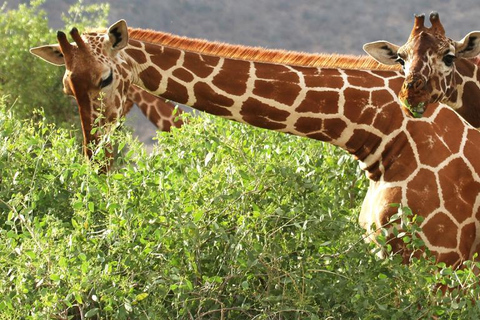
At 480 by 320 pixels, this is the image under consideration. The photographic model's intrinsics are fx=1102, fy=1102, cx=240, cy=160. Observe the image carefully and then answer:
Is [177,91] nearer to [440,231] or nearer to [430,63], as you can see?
[430,63]

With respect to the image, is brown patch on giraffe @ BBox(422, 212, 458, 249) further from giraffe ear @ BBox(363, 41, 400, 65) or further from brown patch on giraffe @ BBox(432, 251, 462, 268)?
giraffe ear @ BBox(363, 41, 400, 65)

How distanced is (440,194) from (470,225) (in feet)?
0.97

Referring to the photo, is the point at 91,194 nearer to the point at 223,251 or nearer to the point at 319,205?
the point at 223,251

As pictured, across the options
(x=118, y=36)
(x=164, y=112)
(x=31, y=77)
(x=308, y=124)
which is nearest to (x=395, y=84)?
(x=308, y=124)

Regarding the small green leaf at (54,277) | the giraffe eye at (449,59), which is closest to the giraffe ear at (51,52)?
the giraffe eye at (449,59)

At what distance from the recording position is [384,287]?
19.6ft

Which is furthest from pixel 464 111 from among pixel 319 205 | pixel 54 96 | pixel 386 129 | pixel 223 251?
pixel 54 96

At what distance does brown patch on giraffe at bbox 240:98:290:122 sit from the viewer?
24.9ft

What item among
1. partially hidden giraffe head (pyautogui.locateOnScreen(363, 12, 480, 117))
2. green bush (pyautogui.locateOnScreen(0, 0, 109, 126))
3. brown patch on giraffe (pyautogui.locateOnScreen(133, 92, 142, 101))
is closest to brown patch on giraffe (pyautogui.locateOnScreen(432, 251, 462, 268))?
partially hidden giraffe head (pyautogui.locateOnScreen(363, 12, 480, 117))

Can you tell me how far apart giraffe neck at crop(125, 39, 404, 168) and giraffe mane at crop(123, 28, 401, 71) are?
9cm

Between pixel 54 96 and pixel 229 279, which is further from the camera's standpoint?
pixel 54 96

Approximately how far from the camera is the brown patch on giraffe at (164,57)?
7734mm

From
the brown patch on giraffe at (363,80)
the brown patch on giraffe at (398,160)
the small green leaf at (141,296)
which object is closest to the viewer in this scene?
the small green leaf at (141,296)

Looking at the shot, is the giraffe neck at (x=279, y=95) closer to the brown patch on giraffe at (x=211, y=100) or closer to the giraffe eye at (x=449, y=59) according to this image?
the brown patch on giraffe at (x=211, y=100)
